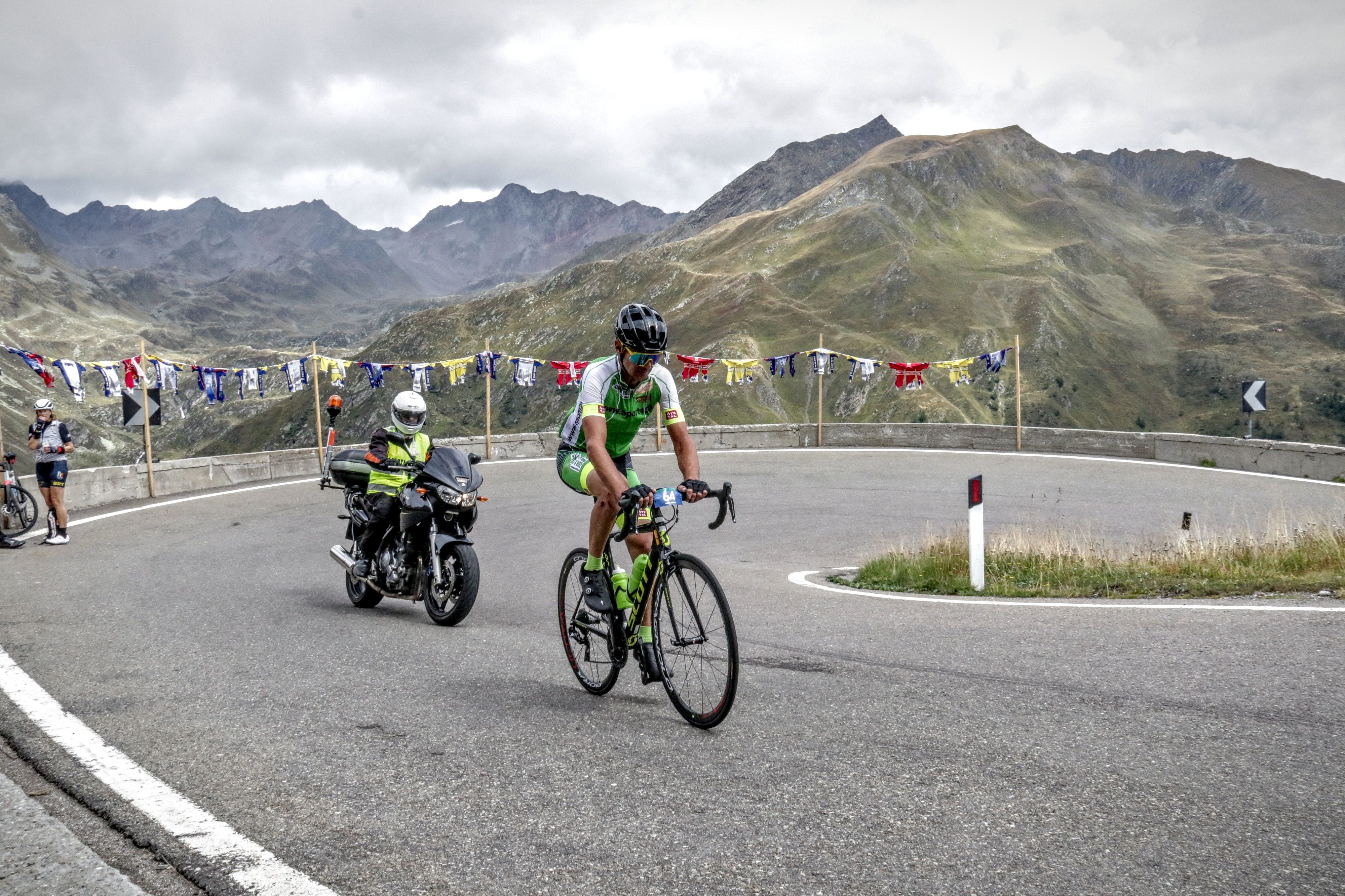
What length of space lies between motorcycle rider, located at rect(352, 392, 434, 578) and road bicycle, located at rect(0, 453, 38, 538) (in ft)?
26.0

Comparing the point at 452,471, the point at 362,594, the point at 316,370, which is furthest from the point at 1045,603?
the point at 316,370

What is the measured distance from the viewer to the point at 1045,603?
755cm

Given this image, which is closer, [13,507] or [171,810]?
[171,810]

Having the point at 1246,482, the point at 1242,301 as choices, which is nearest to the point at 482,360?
the point at 1246,482

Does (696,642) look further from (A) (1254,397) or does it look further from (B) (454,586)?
(A) (1254,397)

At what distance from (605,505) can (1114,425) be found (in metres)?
147

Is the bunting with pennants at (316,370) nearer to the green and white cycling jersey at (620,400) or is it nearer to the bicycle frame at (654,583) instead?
the green and white cycling jersey at (620,400)

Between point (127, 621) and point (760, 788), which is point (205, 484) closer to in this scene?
point (127, 621)

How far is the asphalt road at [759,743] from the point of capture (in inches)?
118

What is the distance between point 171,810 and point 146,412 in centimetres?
1742

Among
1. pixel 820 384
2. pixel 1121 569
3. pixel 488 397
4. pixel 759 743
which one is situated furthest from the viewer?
pixel 820 384

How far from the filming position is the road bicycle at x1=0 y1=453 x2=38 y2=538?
13.1 meters

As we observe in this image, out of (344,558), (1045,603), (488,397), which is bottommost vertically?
(1045,603)

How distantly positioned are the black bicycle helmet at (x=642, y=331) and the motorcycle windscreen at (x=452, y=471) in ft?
10.2
